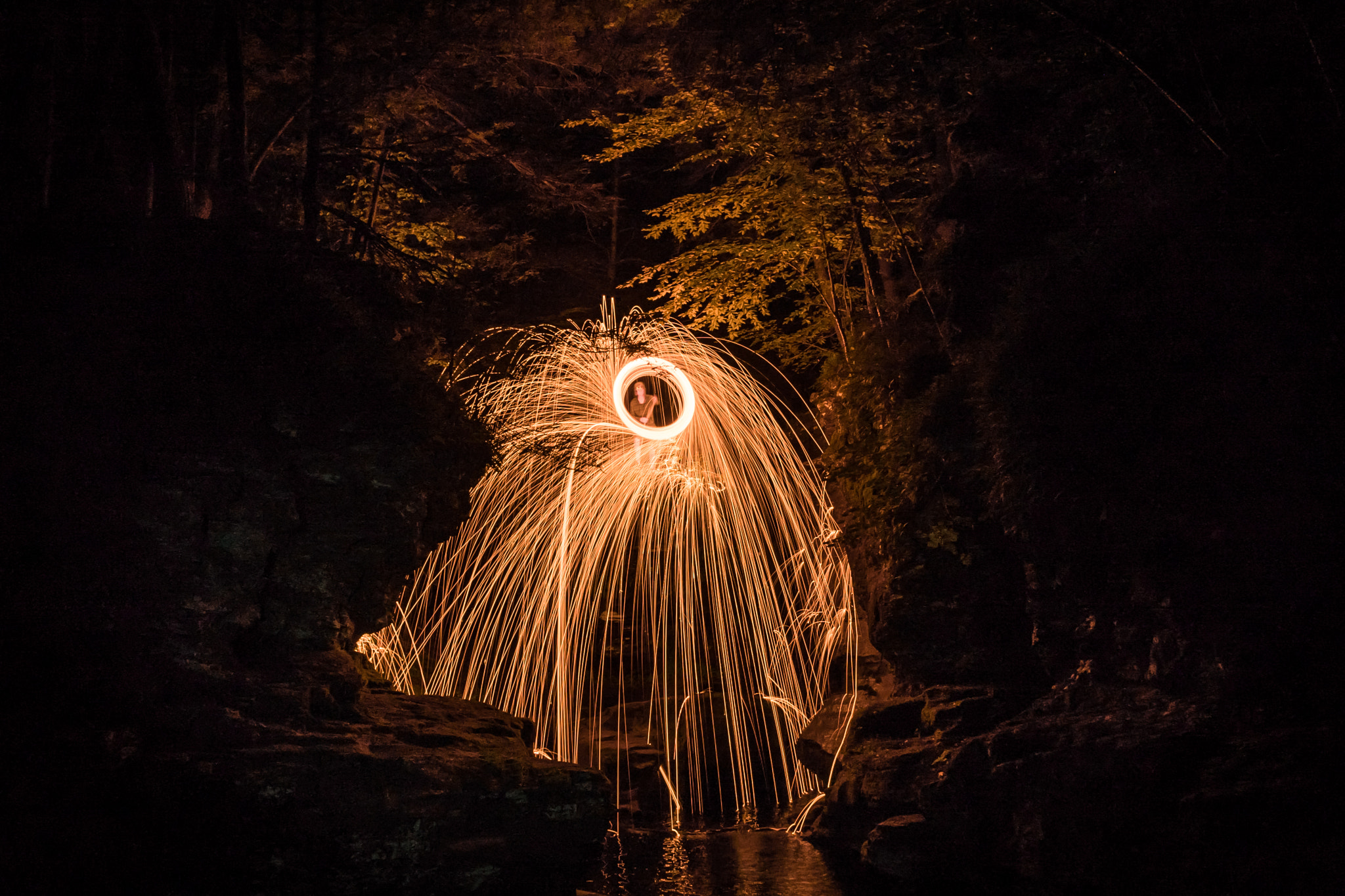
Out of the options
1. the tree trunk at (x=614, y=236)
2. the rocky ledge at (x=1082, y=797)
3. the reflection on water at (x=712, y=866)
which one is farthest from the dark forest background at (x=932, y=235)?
the tree trunk at (x=614, y=236)

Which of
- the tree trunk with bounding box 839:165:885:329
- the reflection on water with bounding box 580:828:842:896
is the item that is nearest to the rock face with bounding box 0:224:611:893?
the reflection on water with bounding box 580:828:842:896

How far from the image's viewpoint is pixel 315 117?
980 centimetres

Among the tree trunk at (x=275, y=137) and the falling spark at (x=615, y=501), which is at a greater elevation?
the tree trunk at (x=275, y=137)

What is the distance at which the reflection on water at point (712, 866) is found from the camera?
9.47 metres

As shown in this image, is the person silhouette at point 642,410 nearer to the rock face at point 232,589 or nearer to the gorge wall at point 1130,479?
the gorge wall at point 1130,479

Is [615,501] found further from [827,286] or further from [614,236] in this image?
[614,236]

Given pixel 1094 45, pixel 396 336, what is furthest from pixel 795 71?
pixel 396 336

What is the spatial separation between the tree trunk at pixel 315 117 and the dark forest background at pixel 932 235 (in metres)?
0.06

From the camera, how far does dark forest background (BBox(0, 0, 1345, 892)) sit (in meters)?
7.35

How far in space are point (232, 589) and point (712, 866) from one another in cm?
607

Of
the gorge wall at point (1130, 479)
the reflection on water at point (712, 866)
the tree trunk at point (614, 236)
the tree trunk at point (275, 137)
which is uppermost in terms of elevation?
the tree trunk at point (614, 236)

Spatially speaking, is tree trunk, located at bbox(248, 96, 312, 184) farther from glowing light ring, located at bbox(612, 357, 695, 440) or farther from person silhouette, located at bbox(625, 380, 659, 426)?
person silhouette, located at bbox(625, 380, 659, 426)

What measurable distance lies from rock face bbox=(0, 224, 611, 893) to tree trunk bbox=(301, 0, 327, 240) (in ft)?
2.94

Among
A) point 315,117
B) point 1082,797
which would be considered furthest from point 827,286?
point 1082,797
